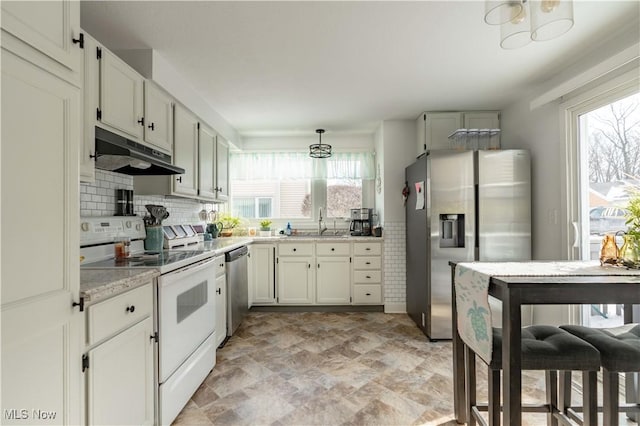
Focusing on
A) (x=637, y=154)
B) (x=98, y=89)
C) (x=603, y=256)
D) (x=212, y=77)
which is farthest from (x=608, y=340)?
(x=212, y=77)

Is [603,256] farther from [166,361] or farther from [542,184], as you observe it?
[166,361]

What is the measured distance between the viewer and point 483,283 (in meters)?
1.38

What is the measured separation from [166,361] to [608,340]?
2.20 metres

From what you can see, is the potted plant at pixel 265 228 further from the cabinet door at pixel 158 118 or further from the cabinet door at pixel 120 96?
the cabinet door at pixel 120 96

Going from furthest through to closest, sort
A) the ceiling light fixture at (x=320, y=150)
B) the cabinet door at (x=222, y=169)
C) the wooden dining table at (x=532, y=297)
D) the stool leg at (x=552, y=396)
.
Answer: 1. the ceiling light fixture at (x=320, y=150)
2. the cabinet door at (x=222, y=169)
3. the stool leg at (x=552, y=396)
4. the wooden dining table at (x=532, y=297)

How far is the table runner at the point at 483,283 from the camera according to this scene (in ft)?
4.49

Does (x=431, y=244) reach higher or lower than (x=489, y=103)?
lower

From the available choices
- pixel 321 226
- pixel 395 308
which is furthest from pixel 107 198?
pixel 395 308

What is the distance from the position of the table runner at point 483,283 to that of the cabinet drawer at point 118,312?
165 cm

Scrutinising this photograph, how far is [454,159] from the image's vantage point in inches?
113

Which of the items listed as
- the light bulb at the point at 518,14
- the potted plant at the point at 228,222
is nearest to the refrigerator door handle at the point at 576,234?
the light bulb at the point at 518,14

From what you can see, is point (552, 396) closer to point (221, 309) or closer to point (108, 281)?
point (108, 281)

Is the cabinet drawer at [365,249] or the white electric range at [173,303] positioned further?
the cabinet drawer at [365,249]

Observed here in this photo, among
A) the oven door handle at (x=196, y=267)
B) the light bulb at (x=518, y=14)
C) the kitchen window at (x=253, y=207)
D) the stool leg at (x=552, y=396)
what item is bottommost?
the stool leg at (x=552, y=396)
